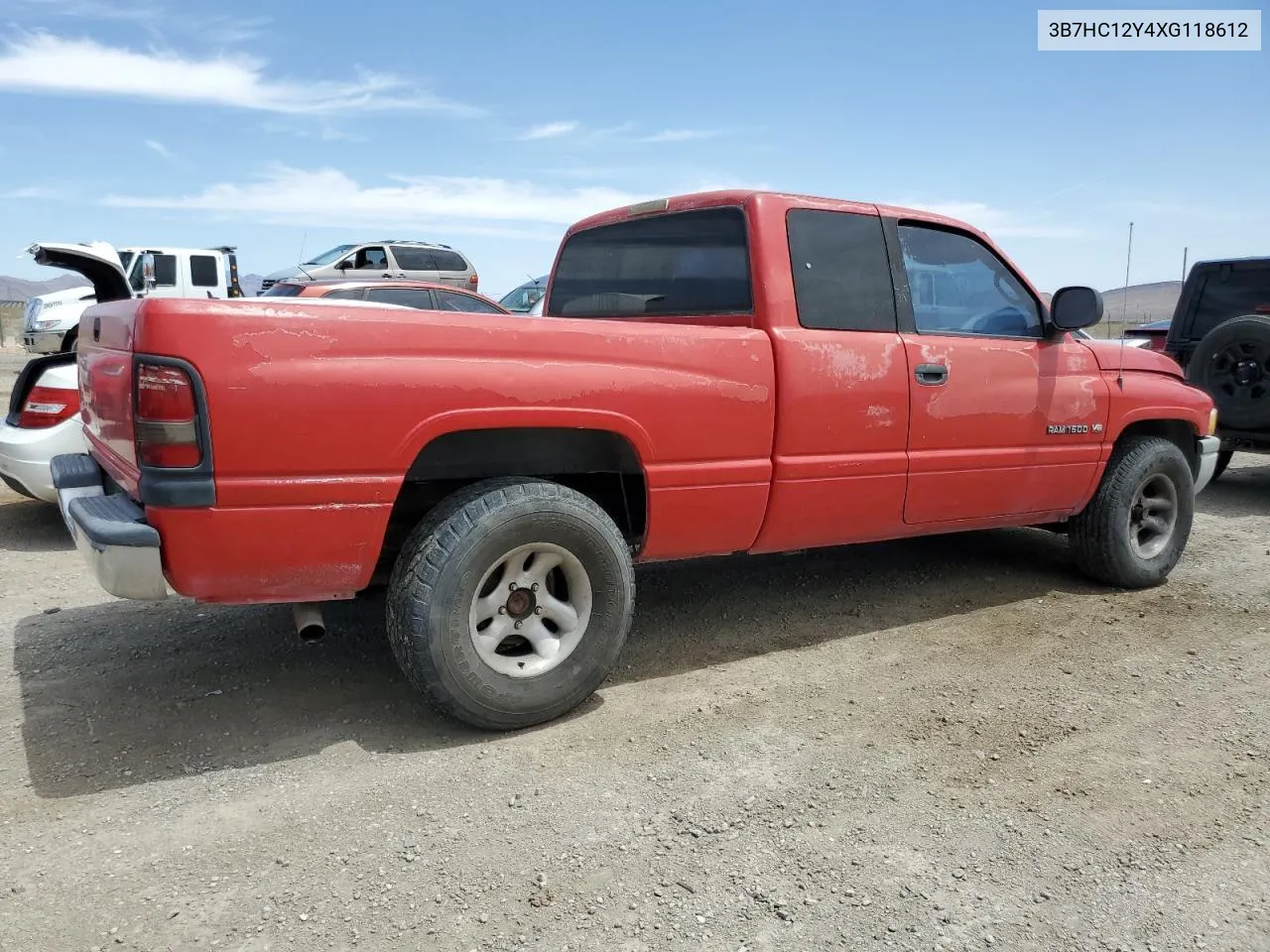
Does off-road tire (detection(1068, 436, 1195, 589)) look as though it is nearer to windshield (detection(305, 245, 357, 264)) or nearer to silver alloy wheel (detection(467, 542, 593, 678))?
silver alloy wheel (detection(467, 542, 593, 678))

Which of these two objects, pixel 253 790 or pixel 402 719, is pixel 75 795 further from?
pixel 402 719

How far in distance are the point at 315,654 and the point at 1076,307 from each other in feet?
12.1

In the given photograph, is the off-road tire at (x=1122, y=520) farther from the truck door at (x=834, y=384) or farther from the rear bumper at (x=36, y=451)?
the rear bumper at (x=36, y=451)

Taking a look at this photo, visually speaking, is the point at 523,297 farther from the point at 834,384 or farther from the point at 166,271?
the point at 834,384

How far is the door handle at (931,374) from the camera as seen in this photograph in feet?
12.9

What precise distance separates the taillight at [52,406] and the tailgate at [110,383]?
1.99 metres

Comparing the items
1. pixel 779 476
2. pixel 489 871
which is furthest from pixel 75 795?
pixel 779 476

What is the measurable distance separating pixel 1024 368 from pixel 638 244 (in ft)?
6.11

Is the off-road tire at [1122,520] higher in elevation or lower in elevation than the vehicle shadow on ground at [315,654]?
higher

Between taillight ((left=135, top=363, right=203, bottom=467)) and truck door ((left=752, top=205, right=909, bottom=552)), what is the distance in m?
2.01

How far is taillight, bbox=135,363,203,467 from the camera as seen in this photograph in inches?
101

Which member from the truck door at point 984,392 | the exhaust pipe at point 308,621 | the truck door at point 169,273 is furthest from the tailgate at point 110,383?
the truck door at point 169,273

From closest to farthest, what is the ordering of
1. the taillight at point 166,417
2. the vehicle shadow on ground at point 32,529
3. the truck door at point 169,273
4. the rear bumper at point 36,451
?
the taillight at point 166,417 < the rear bumper at point 36,451 < the vehicle shadow on ground at point 32,529 < the truck door at point 169,273

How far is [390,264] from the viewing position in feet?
64.5
